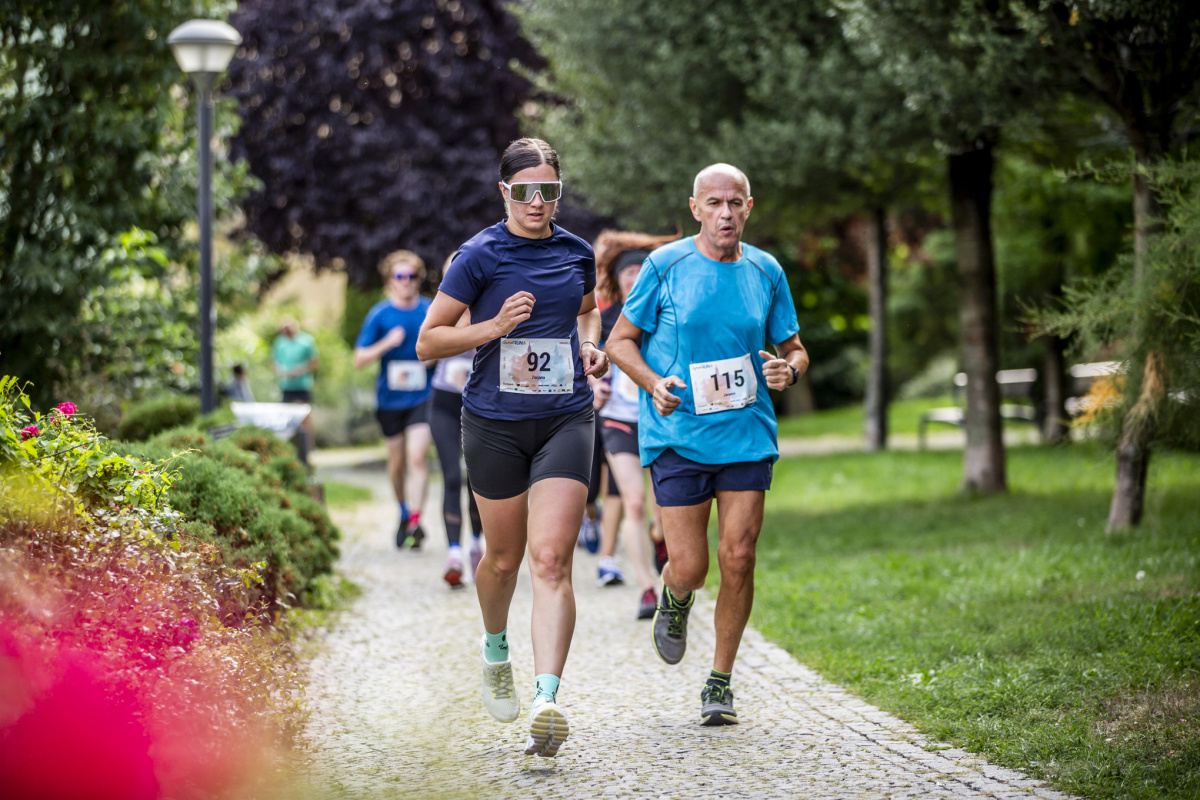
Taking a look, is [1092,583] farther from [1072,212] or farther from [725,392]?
[1072,212]

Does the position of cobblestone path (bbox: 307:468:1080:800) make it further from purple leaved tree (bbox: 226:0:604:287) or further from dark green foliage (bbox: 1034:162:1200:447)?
purple leaved tree (bbox: 226:0:604:287)

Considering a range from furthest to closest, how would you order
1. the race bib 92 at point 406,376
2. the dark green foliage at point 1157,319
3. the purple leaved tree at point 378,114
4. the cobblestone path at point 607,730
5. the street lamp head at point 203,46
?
1. the purple leaved tree at point 378,114
2. the race bib 92 at point 406,376
3. the street lamp head at point 203,46
4. the dark green foliage at point 1157,319
5. the cobblestone path at point 607,730

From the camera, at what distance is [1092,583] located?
7.28 m

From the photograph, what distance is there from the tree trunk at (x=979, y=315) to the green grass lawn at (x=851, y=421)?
35.4 feet

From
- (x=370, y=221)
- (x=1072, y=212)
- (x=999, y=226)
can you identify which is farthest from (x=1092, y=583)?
(x=370, y=221)

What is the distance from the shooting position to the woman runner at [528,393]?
465cm

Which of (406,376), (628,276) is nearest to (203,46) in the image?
(406,376)

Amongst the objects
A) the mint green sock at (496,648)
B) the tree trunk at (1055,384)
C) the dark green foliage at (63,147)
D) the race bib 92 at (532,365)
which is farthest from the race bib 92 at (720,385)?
the tree trunk at (1055,384)

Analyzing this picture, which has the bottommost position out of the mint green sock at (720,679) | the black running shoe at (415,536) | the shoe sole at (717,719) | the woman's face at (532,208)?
the black running shoe at (415,536)

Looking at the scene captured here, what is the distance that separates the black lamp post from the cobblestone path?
3.18 m

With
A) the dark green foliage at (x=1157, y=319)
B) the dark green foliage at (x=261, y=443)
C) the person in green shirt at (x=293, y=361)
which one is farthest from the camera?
the person in green shirt at (x=293, y=361)

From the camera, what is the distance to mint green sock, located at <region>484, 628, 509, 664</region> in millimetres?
4871

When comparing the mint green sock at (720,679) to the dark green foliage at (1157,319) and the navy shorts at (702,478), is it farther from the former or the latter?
the dark green foliage at (1157,319)

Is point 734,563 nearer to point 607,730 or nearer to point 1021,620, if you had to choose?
point 607,730
